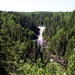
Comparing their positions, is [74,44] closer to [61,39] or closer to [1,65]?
[61,39]

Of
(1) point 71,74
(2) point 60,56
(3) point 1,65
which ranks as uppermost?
(1) point 71,74

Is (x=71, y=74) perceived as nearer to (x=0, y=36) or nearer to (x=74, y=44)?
(x=0, y=36)

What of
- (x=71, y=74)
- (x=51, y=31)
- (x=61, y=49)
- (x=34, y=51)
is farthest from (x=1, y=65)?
(x=51, y=31)

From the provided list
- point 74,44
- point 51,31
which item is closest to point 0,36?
point 74,44

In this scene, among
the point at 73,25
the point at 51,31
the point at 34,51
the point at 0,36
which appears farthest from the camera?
the point at 51,31

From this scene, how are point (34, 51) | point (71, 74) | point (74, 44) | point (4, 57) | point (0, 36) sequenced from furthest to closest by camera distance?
point (74, 44) < point (34, 51) < point (4, 57) < point (0, 36) < point (71, 74)

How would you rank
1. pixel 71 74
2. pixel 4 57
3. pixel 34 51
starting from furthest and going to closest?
pixel 34 51
pixel 4 57
pixel 71 74

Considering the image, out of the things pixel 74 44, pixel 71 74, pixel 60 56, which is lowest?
pixel 60 56

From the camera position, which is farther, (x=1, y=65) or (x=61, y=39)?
(x=61, y=39)

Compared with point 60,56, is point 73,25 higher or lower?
higher
